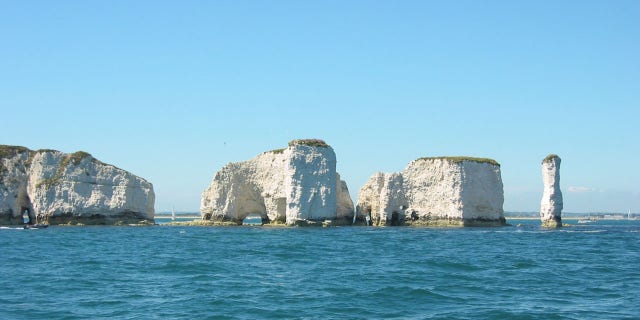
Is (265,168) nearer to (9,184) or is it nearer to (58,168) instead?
(58,168)

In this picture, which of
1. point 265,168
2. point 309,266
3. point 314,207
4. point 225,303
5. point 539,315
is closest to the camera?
point 539,315

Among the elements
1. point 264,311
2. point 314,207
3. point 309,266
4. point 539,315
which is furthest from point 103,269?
point 314,207

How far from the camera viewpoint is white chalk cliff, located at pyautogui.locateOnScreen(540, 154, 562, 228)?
63.0m

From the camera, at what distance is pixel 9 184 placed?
61.7 metres

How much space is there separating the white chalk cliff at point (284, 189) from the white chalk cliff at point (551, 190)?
63.4 feet

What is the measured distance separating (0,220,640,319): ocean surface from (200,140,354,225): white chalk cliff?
891 inches

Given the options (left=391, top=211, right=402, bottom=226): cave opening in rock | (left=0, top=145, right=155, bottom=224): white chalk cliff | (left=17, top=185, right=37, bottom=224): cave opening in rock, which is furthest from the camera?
(left=391, top=211, right=402, bottom=226): cave opening in rock

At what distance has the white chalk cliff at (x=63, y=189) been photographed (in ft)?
204

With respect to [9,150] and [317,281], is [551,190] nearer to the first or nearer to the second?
[317,281]

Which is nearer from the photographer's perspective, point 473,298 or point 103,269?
point 473,298

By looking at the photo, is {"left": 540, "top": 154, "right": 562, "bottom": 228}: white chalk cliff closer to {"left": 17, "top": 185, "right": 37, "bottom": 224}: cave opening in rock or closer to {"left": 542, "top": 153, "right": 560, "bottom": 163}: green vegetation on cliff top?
{"left": 542, "top": 153, "right": 560, "bottom": 163}: green vegetation on cliff top

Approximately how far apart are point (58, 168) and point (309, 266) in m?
44.2

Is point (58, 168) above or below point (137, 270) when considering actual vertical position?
above

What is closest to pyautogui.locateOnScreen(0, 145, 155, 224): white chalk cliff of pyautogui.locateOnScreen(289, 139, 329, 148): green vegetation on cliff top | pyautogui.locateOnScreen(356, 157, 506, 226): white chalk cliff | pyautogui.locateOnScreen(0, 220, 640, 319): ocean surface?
pyautogui.locateOnScreen(289, 139, 329, 148): green vegetation on cliff top
